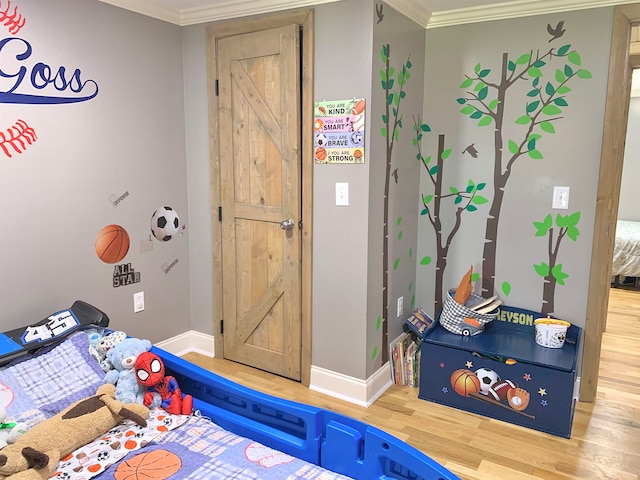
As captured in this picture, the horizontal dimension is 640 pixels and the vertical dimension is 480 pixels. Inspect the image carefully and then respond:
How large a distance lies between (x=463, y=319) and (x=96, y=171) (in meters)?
2.26

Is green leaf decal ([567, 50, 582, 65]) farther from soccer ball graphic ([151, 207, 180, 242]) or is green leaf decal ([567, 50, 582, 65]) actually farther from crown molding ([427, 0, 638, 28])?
soccer ball graphic ([151, 207, 180, 242])

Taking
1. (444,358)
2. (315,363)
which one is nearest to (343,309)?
(315,363)

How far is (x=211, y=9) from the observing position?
10.0 feet

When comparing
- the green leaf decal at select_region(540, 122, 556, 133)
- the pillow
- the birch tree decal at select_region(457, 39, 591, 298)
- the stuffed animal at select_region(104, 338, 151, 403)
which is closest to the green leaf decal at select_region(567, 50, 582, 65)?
the birch tree decal at select_region(457, 39, 591, 298)

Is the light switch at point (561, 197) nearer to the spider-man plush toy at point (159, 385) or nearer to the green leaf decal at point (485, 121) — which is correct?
the green leaf decal at point (485, 121)

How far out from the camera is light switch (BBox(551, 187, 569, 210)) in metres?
2.88

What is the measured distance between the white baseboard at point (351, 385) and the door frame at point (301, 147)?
0.25 ft

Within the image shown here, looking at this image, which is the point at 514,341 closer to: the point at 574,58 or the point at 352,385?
the point at 352,385

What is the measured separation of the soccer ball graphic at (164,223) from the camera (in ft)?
10.5

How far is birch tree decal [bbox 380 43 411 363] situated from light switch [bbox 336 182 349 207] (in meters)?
0.25

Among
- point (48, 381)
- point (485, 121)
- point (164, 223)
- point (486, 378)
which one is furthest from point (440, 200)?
point (48, 381)

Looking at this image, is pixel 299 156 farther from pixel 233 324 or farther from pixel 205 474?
pixel 205 474

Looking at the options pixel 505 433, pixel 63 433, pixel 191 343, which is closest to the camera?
pixel 63 433

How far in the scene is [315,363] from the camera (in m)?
3.04
